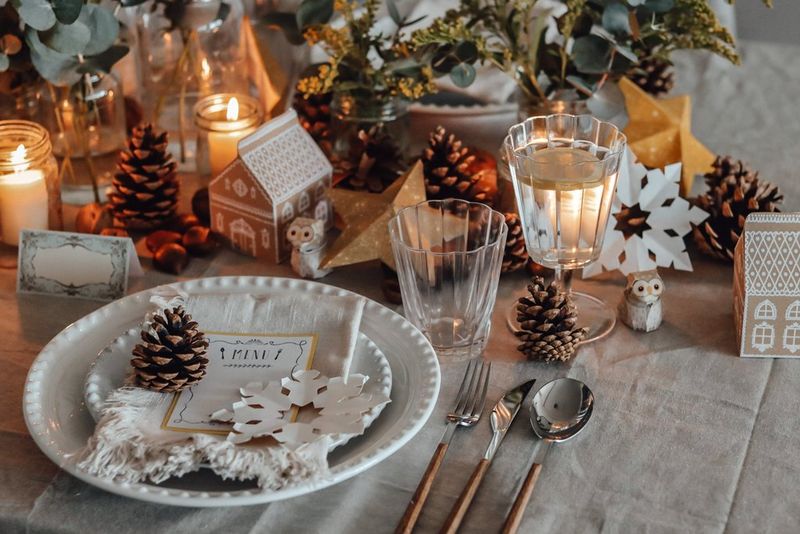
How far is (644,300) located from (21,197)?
71 cm

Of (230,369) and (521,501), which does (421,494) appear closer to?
(521,501)

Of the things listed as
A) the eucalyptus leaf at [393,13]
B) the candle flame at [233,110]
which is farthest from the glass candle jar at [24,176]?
the eucalyptus leaf at [393,13]

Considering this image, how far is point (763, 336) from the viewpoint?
965 millimetres

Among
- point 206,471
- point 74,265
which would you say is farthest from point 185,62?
point 206,471

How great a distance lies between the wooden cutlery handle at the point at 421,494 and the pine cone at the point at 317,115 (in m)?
0.64

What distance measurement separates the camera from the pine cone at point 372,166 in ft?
4.03

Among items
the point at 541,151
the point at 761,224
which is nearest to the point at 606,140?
the point at 541,151

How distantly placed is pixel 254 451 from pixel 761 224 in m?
0.53

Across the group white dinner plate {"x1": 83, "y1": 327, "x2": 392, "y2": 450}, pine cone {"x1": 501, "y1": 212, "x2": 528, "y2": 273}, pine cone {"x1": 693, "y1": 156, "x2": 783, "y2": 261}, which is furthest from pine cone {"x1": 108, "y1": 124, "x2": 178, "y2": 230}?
pine cone {"x1": 693, "y1": 156, "x2": 783, "y2": 261}

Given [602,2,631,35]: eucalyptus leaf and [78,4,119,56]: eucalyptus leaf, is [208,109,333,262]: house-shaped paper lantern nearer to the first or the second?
[78,4,119,56]: eucalyptus leaf

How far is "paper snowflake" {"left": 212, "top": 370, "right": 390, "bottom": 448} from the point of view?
79 centimetres

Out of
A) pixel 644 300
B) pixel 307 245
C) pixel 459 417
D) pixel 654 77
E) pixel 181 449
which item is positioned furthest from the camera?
pixel 654 77

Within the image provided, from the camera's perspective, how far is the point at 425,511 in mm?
777

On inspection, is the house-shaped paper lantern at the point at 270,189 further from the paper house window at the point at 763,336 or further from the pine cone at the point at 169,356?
the paper house window at the point at 763,336
